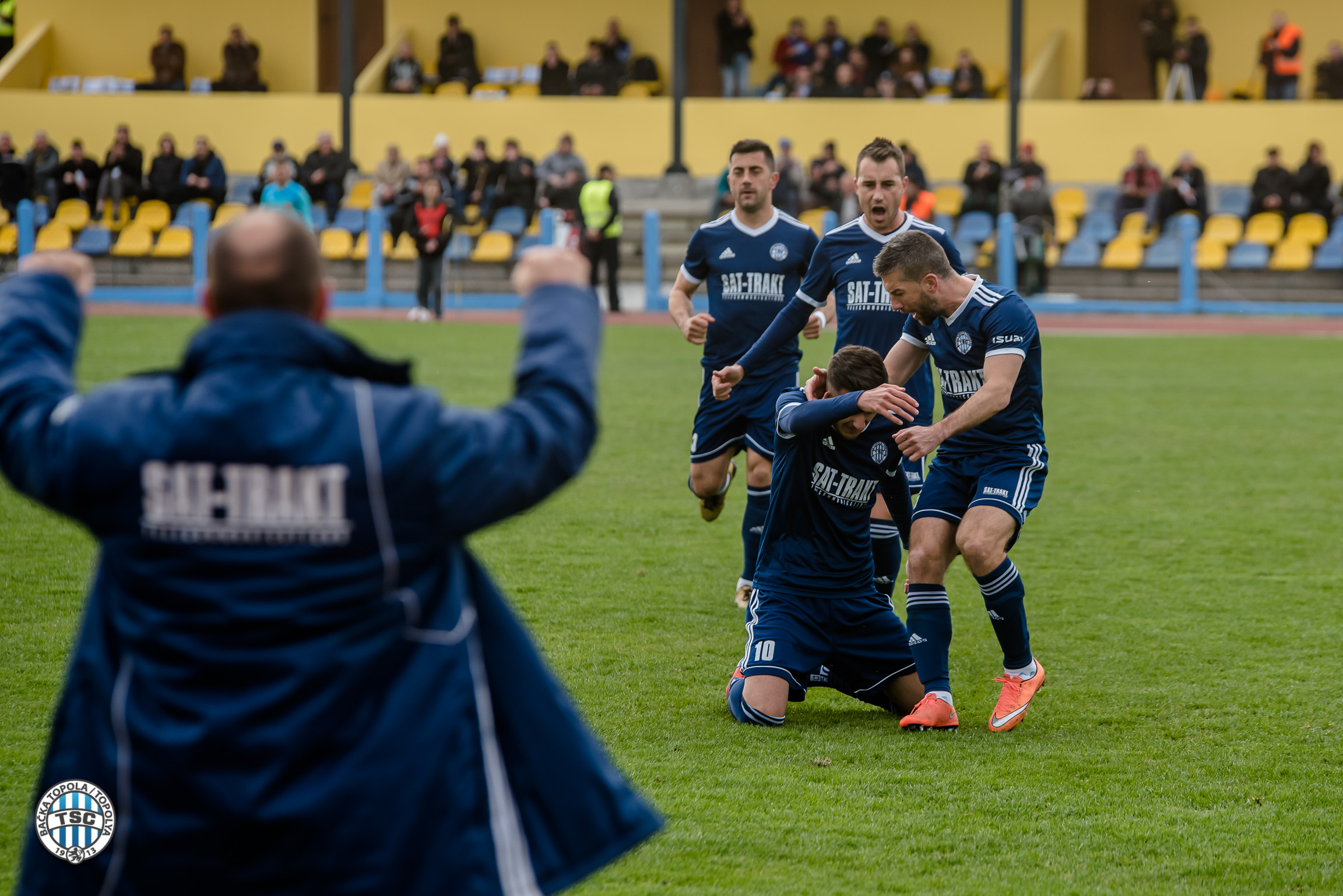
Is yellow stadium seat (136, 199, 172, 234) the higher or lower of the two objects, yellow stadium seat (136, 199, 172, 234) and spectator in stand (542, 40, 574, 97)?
the lower

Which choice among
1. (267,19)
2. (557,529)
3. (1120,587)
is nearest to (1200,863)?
(1120,587)

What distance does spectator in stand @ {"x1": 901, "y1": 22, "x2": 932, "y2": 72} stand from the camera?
2876cm

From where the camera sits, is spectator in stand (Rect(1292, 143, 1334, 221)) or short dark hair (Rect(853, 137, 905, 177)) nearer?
short dark hair (Rect(853, 137, 905, 177))

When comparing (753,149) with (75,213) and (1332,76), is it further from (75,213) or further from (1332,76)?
(1332,76)

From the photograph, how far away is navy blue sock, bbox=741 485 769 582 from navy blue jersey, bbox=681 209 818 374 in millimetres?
670

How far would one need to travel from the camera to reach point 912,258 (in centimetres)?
520

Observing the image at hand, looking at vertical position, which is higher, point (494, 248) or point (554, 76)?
point (554, 76)

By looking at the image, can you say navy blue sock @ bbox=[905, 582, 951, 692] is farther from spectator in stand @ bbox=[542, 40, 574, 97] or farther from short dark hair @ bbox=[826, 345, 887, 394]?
spectator in stand @ bbox=[542, 40, 574, 97]

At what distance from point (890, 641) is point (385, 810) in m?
3.37

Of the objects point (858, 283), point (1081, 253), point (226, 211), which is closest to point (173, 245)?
point (226, 211)

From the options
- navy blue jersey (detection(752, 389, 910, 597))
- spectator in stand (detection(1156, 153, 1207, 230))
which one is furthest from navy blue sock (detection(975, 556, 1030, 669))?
spectator in stand (detection(1156, 153, 1207, 230))

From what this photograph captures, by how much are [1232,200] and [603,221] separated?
11657 millimetres

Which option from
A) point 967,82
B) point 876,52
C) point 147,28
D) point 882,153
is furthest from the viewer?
point 147,28

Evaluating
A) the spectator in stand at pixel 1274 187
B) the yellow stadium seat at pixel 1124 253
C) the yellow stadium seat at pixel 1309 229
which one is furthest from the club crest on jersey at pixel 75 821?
the spectator in stand at pixel 1274 187
